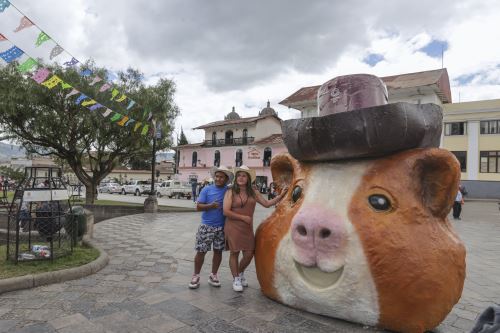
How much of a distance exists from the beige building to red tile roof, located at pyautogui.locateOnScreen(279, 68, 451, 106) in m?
2.30

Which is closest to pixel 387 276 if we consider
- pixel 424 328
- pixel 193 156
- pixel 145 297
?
pixel 424 328

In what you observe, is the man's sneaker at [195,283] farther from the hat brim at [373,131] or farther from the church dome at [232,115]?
the church dome at [232,115]

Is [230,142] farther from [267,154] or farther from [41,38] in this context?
[41,38]

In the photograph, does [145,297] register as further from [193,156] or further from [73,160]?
[193,156]

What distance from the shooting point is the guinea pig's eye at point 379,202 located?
3469mm

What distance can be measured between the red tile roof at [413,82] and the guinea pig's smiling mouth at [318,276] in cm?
2748

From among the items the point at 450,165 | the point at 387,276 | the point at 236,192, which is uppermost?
the point at 450,165

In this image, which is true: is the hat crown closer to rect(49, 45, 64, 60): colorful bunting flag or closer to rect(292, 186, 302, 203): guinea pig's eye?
rect(292, 186, 302, 203): guinea pig's eye

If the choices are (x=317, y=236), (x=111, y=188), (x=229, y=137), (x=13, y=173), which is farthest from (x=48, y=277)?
(x=111, y=188)

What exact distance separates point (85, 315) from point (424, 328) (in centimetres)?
341

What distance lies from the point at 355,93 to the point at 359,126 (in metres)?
0.67

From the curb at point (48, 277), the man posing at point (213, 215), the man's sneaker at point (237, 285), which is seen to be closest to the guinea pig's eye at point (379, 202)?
the man posing at point (213, 215)

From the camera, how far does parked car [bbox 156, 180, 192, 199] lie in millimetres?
33031

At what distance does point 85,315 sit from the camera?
389 centimetres
